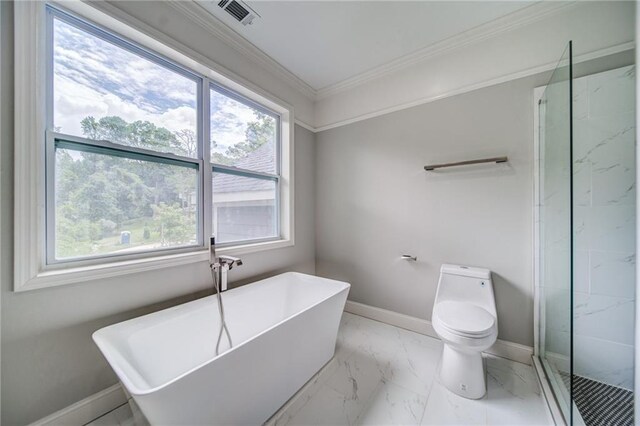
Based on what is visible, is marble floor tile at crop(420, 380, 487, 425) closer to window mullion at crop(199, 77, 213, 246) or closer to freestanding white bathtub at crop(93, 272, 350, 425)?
freestanding white bathtub at crop(93, 272, 350, 425)

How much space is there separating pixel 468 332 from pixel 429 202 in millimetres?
1115

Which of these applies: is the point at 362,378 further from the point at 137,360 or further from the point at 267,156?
the point at 267,156

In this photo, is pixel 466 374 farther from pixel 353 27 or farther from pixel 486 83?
pixel 353 27

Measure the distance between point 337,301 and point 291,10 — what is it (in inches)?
85.3

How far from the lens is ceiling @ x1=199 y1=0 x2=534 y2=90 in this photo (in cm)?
165

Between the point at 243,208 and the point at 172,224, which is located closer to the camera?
the point at 172,224

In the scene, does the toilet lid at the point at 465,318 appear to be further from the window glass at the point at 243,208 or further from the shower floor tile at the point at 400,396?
the window glass at the point at 243,208

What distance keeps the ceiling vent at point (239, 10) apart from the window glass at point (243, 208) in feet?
3.95

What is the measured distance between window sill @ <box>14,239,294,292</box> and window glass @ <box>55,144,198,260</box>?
12cm

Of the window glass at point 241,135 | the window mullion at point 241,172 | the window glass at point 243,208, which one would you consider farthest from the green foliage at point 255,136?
the window glass at point 243,208

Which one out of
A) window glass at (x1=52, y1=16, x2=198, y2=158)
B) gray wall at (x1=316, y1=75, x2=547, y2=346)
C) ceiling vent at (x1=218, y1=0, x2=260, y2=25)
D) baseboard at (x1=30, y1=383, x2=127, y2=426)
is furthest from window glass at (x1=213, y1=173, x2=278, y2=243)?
ceiling vent at (x1=218, y1=0, x2=260, y2=25)

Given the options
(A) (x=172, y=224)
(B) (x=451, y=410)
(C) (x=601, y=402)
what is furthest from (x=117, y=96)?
(C) (x=601, y=402)

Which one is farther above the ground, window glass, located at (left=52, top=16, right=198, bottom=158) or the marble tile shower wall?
window glass, located at (left=52, top=16, right=198, bottom=158)

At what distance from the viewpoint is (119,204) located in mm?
1450
